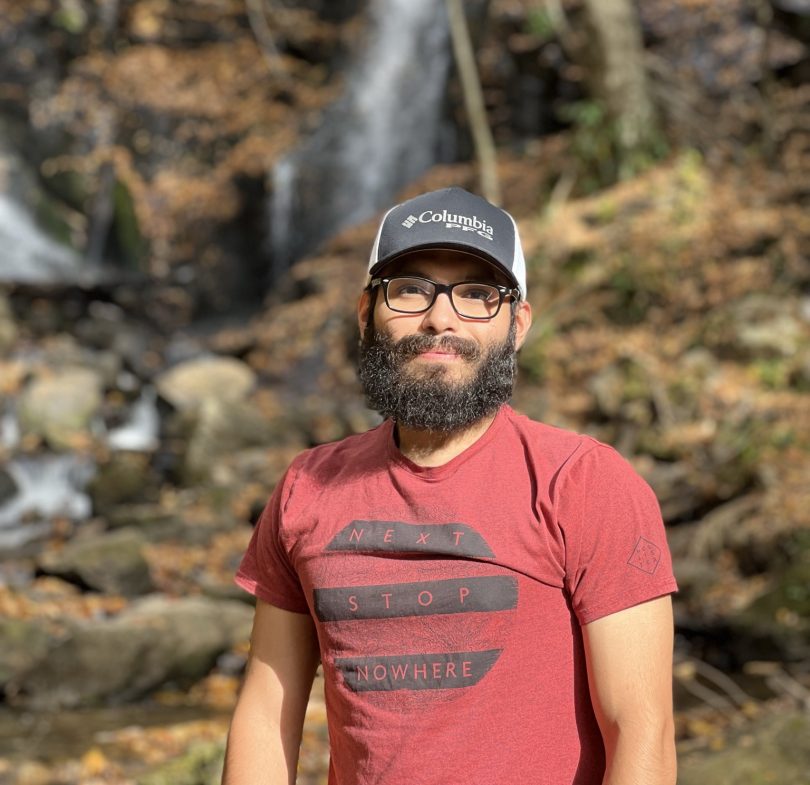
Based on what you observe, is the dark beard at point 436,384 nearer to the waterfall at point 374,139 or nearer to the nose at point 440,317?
the nose at point 440,317

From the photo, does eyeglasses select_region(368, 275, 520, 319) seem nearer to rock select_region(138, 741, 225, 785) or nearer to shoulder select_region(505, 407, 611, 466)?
shoulder select_region(505, 407, 611, 466)

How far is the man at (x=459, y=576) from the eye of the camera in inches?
72.3

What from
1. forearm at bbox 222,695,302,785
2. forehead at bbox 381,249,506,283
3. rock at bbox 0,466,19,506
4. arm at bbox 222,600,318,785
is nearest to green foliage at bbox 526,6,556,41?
rock at bbox 0,466,19,506

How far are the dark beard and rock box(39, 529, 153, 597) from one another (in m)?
7.79

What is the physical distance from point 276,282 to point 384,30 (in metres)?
5.30

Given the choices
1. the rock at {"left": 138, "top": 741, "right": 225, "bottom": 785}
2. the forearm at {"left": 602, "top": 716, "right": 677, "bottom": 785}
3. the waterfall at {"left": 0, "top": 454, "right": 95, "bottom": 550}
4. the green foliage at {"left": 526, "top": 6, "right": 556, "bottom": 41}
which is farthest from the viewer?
the green foliage at {"left": 526, "top": 6, "right": 556, "bottom": 41}

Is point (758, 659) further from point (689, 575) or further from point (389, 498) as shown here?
point (389, 498)

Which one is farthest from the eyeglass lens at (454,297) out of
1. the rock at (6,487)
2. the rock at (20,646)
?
the rock at (6,487)

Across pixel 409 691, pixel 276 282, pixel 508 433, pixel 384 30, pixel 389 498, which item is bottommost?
pixel 409 691

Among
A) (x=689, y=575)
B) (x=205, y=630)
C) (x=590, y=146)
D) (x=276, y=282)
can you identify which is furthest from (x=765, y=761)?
(x=276, y=282)

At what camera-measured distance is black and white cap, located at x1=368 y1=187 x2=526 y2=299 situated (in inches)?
80.4

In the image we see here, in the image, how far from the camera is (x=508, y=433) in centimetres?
208

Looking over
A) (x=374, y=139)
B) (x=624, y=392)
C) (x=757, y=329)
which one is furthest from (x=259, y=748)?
(x=374, y=139)

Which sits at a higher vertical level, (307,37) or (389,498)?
(307,37)
